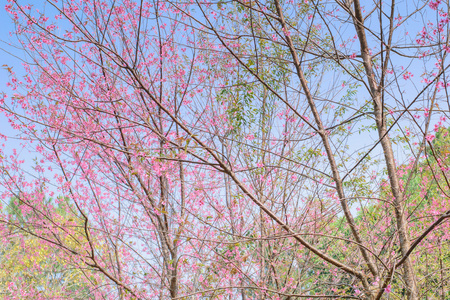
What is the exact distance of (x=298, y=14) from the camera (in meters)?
5.69

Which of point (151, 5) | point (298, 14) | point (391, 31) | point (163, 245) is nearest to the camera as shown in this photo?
point (391, 31)

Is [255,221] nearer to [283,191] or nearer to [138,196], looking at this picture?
[283,191]

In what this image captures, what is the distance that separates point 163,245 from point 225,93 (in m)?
2.53

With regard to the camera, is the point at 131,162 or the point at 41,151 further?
the point at 41,151

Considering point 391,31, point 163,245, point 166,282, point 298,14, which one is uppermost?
point 298,14

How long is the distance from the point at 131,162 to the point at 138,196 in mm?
519

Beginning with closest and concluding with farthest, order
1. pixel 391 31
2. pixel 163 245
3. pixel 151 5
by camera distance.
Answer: pixel 391 31 → pixel 151 5 → pixel 163 245

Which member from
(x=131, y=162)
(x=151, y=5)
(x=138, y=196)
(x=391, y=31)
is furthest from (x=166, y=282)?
(x=391, y=31)

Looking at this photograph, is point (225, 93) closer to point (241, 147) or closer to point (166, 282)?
point (241, 147)

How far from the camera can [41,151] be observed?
5633mm

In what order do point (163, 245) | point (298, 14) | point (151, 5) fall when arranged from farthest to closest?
point (298, 14)
point (163, 245)
point (151, 5)

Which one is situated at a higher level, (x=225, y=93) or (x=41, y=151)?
(x=225, y=93)

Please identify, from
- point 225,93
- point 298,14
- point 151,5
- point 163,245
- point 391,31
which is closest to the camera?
point 391,31

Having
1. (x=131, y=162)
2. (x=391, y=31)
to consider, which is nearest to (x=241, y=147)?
(x=131, y=162)
